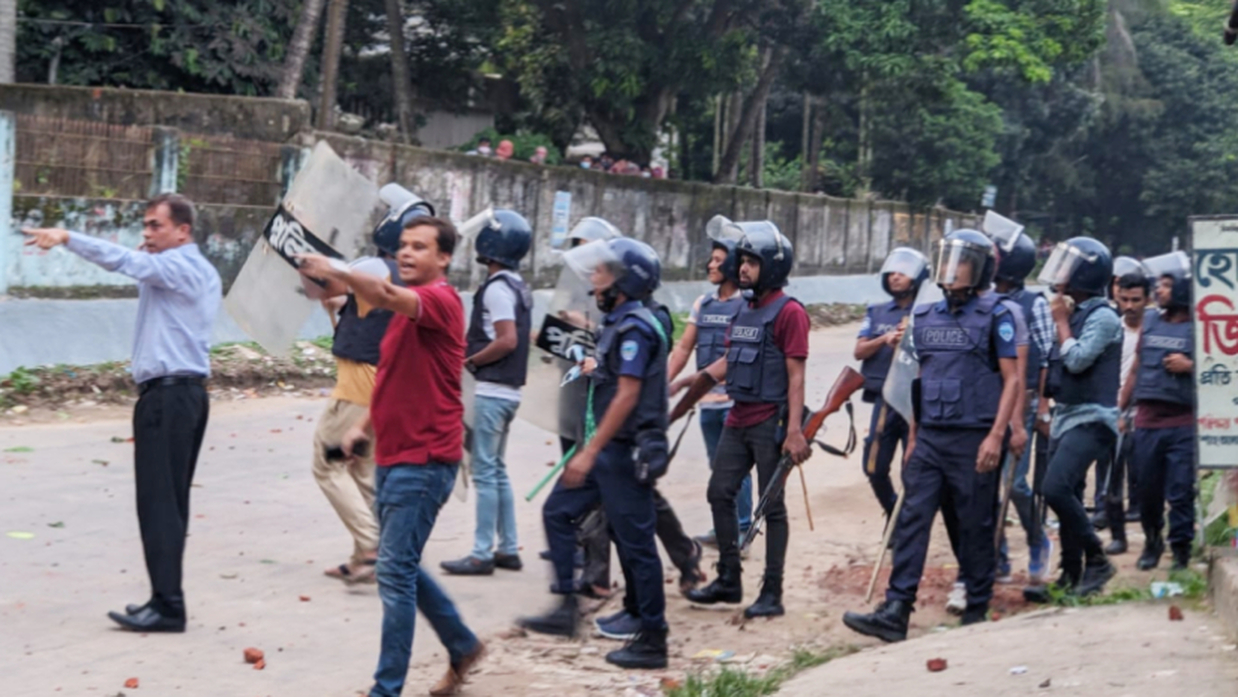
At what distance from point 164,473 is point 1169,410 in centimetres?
511

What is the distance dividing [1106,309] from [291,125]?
1207 cm

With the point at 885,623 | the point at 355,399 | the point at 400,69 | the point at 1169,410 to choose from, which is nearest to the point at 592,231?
the point at 355,399

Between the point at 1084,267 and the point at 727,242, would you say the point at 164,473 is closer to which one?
the point at 727,242

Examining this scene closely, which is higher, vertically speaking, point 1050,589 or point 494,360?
point 494,360

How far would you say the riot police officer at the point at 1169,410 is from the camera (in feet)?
26.6

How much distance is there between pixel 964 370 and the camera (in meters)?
6.82

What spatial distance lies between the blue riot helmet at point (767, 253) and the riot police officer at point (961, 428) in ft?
2.29

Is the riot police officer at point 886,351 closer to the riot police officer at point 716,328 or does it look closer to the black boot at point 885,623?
the riot police officer at point 716,328

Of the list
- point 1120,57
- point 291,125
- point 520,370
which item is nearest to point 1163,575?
point 520,370

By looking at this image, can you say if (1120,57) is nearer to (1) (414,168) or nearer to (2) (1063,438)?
(1) (414,168)

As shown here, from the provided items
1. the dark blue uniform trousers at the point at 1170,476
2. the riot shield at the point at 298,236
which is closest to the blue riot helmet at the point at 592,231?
the riot shield at the point at 298,236

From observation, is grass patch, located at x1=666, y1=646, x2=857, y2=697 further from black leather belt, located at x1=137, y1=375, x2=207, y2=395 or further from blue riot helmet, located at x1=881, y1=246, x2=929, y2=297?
blue riot helmet, located at x1=881, y1=246, x2=929, y2=297

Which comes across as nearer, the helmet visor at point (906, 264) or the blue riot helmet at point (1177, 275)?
the blue riot helmet at point (1177, 275)

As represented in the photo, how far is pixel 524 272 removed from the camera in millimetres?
21938
